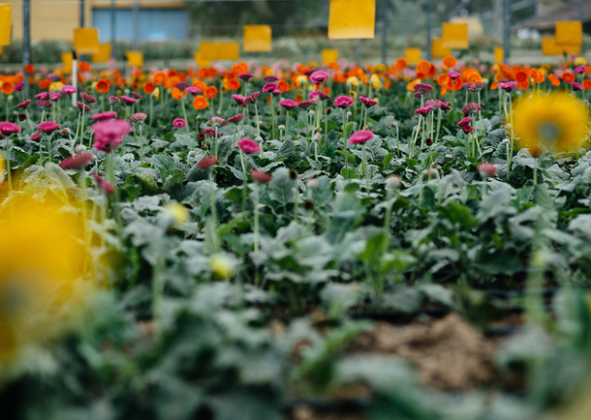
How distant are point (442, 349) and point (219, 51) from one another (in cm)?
497

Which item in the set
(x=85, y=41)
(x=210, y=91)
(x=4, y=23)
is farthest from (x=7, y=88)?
(x=85, y=41)

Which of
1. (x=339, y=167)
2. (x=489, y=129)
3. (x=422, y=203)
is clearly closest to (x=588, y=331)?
(x=422, y=203)

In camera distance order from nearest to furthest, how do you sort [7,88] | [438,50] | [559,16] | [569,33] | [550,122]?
1. [550,122]
2. [7,88]
3. [569,33]
4. [438,50]
5. [559,16]

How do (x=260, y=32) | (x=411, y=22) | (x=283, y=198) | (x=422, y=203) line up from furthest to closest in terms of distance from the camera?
(x=411, y=22) → (x=260, y=32) → (x=283, y=198) → (x=422, y=203)

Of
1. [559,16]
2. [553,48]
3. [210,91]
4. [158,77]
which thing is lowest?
[210,91]

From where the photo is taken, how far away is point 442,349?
4.06ft

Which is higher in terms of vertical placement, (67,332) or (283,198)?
(283,198)

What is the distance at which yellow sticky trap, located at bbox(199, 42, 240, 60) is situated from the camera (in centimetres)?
560

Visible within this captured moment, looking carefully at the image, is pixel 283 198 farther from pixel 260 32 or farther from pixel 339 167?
pixel 260 32

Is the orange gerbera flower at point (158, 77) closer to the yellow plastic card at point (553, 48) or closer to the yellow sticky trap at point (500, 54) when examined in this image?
the yellow sticky trap at point (500, 54)

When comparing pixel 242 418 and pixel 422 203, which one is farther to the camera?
pixel 422 203

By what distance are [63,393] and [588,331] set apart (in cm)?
91

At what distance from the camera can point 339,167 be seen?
2.87m

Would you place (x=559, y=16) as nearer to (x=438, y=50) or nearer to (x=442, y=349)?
(x=438, y=50)
